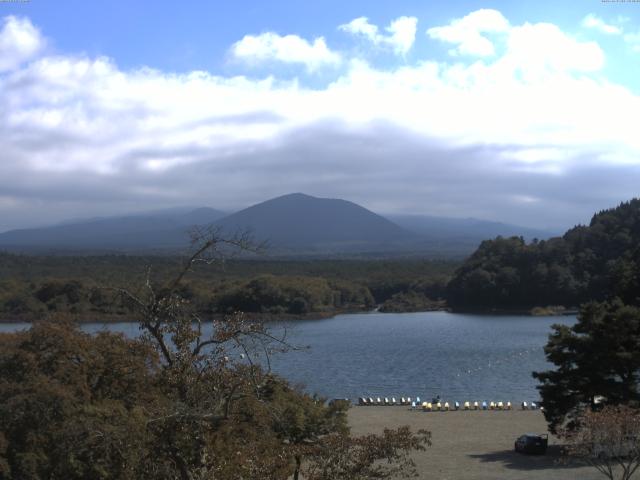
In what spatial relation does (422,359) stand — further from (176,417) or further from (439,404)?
(176,417)

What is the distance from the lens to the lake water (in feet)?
94.6

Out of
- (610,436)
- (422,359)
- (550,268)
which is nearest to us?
(610,436)

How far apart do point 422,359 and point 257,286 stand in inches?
1038

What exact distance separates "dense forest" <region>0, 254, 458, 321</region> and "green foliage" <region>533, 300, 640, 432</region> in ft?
93.8

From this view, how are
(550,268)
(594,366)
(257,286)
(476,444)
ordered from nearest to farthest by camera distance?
(594,366) → (476,444) → (257,286) → (550,268)

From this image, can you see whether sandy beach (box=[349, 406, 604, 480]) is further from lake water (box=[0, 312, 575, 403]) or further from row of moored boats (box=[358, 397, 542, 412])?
lake water (box=[0, 312, 575, 403])

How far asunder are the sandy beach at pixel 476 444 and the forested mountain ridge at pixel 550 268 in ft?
136

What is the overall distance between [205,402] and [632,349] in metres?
12.1

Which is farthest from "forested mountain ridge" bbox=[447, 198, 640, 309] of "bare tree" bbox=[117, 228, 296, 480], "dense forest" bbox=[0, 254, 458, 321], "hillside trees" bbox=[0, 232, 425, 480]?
"bare tree" bbox=[117, 228, 296, 480]

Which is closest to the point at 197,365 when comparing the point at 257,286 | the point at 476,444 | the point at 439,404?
the point at 476,444

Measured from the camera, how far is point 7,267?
80.5 m

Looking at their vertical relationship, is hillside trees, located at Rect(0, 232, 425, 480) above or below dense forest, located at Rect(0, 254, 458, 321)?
above

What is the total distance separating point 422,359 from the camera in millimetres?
37281

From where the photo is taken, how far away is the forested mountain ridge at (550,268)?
6291cm
